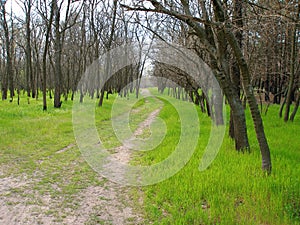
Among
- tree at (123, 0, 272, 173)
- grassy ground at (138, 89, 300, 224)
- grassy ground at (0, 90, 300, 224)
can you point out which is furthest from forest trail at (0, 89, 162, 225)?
tree at (123, 0, 272, 173)

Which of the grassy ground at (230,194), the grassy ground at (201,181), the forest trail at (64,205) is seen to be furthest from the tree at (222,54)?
the forest trail at (64,205)

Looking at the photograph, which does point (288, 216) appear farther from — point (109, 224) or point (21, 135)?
point (21, 135)

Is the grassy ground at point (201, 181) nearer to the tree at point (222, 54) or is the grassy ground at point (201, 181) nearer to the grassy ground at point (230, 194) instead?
the grassy ground at point (230, 194)

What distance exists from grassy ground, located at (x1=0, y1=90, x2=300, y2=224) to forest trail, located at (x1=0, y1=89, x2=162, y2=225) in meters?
0.13

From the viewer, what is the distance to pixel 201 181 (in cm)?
478

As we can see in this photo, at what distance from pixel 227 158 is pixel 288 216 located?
2.59m

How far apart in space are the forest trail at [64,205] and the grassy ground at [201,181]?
0.13m

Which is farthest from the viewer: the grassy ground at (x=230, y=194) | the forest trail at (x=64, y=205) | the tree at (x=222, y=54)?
the tree at (x=222, y=54)

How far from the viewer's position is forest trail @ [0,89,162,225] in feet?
12.4

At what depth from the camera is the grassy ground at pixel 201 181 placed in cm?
369

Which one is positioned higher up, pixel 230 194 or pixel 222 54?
pixel 222 54

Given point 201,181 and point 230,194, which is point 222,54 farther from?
point 230,194

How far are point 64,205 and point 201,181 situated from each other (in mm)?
2150

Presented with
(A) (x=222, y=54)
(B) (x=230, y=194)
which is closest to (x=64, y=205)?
(B) (x=230, y=194)
